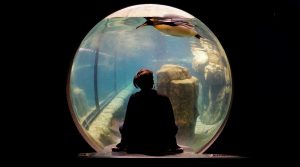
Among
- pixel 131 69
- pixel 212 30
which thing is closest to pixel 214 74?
pixel 212 30

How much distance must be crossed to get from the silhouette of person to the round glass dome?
0.44m

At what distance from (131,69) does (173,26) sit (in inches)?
27.1

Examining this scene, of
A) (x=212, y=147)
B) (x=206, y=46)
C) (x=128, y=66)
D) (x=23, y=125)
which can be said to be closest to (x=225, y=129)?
(x=212, y=147)

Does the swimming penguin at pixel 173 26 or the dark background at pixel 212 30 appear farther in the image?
the swimming penguin at pixel 173 26

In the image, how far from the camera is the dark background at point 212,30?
4.23 metres

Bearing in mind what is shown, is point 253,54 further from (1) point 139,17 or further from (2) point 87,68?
(2) point 87,68

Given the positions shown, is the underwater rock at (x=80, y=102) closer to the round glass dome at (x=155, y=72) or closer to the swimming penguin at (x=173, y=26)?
the round glass dome at (x=155, y=72)

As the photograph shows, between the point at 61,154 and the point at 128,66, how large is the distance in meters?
1.20

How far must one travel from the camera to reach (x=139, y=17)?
4449 millimetres

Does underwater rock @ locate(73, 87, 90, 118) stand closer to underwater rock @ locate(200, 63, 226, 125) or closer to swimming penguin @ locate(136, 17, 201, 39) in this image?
swimming penguin @ locate(136, 17, 201, 39)

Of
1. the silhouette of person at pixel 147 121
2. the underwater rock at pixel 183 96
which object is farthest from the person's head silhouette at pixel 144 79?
the underwater rock at pixel 183 96

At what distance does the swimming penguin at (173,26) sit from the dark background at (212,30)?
16 cm

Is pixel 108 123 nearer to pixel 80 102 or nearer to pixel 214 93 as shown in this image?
pixel 80 102

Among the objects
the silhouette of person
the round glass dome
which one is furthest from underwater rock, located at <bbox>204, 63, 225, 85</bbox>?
the silhouette of person
